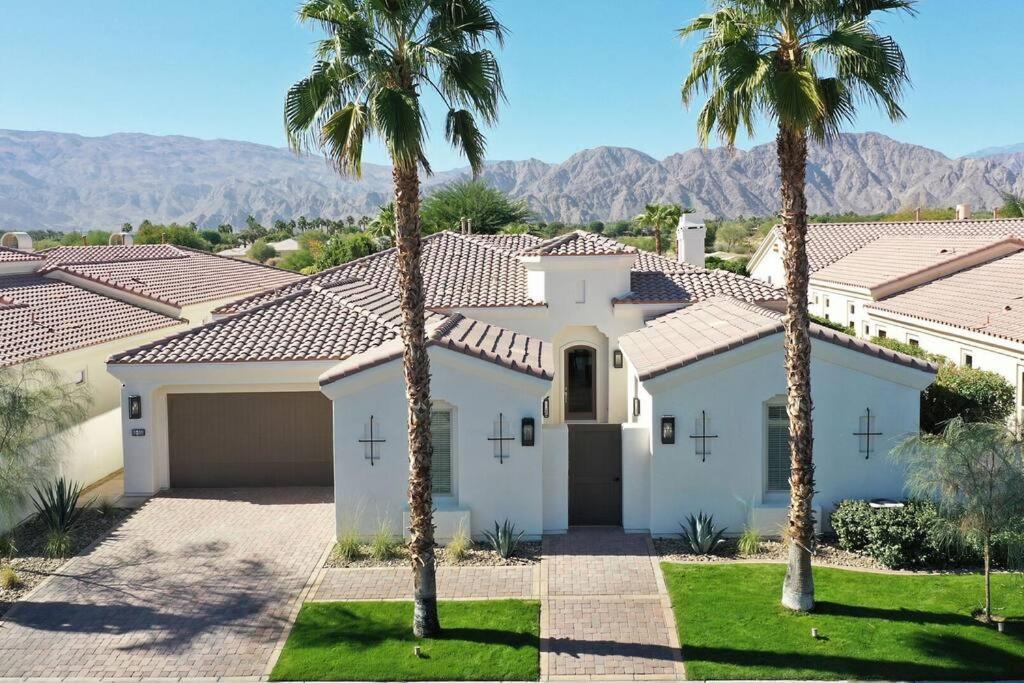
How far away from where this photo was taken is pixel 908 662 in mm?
11539

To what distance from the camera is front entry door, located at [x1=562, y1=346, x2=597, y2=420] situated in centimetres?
2517

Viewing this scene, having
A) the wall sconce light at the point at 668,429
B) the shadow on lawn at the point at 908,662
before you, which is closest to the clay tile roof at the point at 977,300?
the wall sconce light at the point at 668,429

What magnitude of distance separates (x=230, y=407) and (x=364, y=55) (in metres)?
10.9

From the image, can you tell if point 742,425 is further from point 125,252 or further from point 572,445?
point 125,252

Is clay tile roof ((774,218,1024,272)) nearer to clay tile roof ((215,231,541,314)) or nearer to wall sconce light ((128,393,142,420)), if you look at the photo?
clay tile roof ((215,231,541,314))

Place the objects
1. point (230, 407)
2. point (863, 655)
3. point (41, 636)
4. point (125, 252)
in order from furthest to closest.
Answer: point (125, 252)
point (230, 407)
point (41, 636)
point (863, 655)

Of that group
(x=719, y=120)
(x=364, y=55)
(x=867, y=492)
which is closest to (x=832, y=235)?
(x=867, y=492)

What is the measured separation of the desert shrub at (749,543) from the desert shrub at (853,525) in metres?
1.40

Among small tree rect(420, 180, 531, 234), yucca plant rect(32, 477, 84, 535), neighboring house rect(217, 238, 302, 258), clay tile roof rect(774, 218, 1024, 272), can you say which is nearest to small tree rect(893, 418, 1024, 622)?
yucca plant rect(32, 477, 84, 535)

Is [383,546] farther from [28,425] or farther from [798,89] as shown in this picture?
[798,89]

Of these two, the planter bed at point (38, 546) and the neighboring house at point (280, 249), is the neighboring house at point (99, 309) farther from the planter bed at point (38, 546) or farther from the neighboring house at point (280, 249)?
the neighboring house at point (280, 249)

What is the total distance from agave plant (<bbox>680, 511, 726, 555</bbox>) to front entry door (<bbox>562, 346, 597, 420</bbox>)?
9121 millimetres

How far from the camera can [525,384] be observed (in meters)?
16.2

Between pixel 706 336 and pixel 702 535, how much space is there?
13.6 ft
